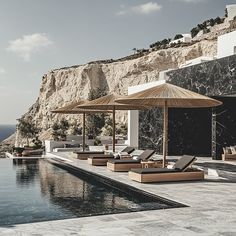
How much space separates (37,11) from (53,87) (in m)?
56.7

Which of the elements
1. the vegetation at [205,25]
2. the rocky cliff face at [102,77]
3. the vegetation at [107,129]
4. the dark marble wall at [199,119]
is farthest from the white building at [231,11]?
the dark marble wall at [199,119]

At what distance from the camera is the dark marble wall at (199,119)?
15.4 m

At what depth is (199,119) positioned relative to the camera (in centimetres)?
1923

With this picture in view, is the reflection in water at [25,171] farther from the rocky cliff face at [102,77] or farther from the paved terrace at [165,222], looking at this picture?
the rocky cliff face at [102,77]

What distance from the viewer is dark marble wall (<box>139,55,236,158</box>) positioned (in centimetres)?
1539

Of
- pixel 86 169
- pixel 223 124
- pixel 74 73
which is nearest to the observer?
pixel 86 169

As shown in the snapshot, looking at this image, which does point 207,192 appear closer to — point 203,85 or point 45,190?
point 45,190

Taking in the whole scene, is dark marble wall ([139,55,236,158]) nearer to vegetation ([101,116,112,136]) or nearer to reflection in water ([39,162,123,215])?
reflection in water ([39,162,123,215])

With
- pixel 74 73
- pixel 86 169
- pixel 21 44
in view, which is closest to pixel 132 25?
pixel 21 44

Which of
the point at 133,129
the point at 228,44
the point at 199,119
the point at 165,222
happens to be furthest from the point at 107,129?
the point at 165,222

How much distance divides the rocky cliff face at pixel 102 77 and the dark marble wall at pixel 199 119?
38828 mm

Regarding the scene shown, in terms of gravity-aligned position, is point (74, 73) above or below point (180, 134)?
above

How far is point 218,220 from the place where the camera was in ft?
21.3

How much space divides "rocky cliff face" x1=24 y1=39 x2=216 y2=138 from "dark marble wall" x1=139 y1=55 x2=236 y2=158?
38.8 metres
